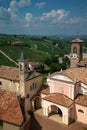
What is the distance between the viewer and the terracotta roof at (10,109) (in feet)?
91.5

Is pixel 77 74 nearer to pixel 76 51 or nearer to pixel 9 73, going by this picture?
pixel 9 73

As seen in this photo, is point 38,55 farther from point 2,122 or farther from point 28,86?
point 2,122

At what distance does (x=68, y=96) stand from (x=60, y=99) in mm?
1750

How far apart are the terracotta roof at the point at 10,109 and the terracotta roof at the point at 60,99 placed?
6527 mm

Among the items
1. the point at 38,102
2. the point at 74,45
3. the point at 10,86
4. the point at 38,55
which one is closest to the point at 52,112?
the point at 38,102

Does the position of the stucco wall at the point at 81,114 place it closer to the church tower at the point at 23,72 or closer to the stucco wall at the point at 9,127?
the church tower at the point at 23,72

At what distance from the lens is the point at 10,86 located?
128 ft

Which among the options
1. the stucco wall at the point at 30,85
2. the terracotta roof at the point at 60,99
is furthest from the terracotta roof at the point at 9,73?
the terracotta roof at the point at 60,99

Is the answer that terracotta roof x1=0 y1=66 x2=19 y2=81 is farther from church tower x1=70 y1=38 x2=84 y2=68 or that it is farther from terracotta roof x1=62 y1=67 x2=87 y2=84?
church tower x1=70 y1=38 x2=84 y2=68

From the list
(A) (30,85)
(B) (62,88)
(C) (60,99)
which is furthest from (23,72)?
(C) (60,99)

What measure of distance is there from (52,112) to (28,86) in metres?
7.14

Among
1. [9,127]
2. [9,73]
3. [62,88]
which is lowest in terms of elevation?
[9,127]

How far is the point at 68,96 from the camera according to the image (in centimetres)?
3316

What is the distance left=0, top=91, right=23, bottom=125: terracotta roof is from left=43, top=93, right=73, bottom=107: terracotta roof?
653 centimetres
